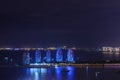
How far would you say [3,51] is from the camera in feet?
241

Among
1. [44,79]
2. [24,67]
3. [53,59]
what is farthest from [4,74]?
[53,59]

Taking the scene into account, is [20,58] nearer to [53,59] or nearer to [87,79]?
[53,59]

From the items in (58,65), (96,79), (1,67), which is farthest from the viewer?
(58,65)

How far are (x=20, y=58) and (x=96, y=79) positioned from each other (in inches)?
1004

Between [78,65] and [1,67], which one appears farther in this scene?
[78,65]

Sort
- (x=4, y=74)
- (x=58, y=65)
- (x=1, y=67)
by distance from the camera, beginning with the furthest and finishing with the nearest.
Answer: (x=58, y=65) → (x=1, y=67) → (x=4, y=74)

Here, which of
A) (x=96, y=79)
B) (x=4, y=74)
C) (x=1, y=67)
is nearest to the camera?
(x=96, y=79)

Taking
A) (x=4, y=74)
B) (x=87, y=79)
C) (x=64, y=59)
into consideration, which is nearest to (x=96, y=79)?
(x=87, y=79)

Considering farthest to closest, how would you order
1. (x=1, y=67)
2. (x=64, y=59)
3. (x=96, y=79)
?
(x=64, y=59), (x=1, y=67), (x=96, y=79)

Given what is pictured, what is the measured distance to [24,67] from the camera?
59625 millimetres

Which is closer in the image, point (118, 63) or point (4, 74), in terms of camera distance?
point (4, 74)

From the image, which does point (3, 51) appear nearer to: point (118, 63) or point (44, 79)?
point (118, 63)

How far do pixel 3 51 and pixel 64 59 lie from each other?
10219 millimetres

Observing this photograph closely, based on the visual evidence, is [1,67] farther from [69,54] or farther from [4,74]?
[69,54]
